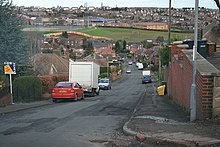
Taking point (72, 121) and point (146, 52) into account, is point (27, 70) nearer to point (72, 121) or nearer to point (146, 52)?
point (72, 121)

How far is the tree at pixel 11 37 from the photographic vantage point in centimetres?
3347

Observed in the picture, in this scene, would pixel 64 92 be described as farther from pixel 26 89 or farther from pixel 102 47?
pixel 102 47

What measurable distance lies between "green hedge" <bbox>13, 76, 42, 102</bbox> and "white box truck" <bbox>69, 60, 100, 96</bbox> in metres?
6.33

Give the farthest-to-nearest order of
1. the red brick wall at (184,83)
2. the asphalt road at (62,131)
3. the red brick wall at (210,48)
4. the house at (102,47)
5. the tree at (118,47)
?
1. the tree at (118,47)
2. the house at (102,47)
3. the red brick wall at (210,48)
4. the red brick wall at (184,83)
5. the asphalt road at (62,131)

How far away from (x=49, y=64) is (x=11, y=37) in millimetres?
24340

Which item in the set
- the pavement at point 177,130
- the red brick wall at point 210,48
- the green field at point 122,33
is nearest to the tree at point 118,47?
the green field at point 122,33

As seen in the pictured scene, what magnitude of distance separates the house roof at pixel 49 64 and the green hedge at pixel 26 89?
15204mm

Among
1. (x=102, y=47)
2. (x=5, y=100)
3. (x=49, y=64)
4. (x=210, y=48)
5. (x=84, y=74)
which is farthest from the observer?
(x=102, y=47)

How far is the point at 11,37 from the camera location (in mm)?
33969

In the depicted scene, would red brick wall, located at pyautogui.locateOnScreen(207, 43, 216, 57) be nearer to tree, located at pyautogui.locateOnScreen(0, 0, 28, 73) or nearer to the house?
A: tree, located at pyautogui.locateOnScreen(0, 0, 28, 73)

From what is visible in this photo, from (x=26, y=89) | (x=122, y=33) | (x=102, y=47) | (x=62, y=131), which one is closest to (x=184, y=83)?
(x=62, y=131)

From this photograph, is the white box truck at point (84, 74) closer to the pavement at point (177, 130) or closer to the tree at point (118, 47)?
the pavement at point (177, 130)

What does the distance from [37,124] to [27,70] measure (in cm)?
2290

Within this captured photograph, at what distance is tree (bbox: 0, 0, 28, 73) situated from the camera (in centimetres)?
3347
